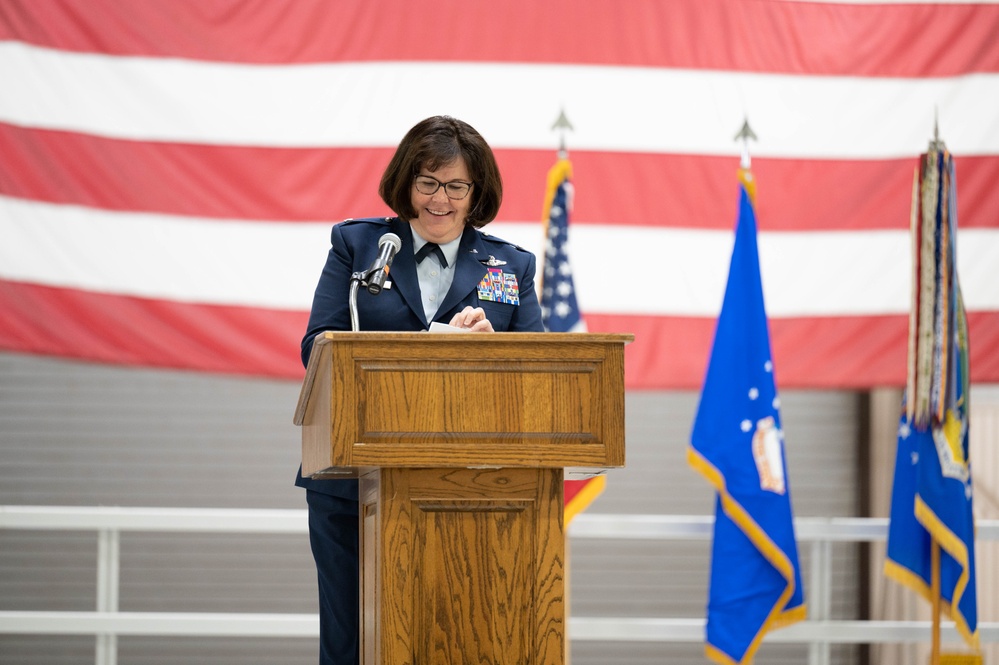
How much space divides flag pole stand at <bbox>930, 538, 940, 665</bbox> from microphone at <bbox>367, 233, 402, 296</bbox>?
97.4 inches

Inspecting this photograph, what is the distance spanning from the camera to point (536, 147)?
427 cm

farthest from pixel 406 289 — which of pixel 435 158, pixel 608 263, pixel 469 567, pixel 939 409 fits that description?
pixel 939 409

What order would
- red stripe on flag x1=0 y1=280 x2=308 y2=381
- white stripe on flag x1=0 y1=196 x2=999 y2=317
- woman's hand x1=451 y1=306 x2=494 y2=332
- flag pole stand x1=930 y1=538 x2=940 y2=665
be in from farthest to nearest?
1. white stripe on flag x1=0 y1=196 x2=999 y2=317
2. red stripe on flag x1=0 y1=280 x2=308 y2=381
3. flag pole stand x1=930 y1=538 x2=940 y2=665
4. woman's hand x1=451 y1=306 x2=494 y2=332

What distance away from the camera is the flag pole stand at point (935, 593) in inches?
145

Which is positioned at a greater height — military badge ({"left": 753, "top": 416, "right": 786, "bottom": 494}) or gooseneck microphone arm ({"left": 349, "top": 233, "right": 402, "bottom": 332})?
gooseneck microphone arm ({"left": 349, "top": 233, "right": 402, "bottom": 332})

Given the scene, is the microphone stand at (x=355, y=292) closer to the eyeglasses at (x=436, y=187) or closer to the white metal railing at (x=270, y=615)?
the eyeglasses at (x=436, y=187)

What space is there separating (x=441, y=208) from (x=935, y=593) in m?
2.39

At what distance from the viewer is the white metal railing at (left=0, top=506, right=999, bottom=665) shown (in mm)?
3842

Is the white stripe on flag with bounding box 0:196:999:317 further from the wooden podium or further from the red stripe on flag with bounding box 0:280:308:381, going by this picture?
the wooden podium

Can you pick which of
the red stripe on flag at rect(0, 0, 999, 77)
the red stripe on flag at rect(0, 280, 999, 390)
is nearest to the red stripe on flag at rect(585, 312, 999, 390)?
the red stripe on flag at rect(0, 280, 999, 390)

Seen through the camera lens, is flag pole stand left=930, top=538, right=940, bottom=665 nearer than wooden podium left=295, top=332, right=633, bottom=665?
No

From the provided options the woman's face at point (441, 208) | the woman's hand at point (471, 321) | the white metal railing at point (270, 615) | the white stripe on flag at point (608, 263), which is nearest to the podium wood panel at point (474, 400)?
the woman's hand at point (471, 321)

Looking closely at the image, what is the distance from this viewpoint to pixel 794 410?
21.8 feet

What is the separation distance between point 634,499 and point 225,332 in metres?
3.21
